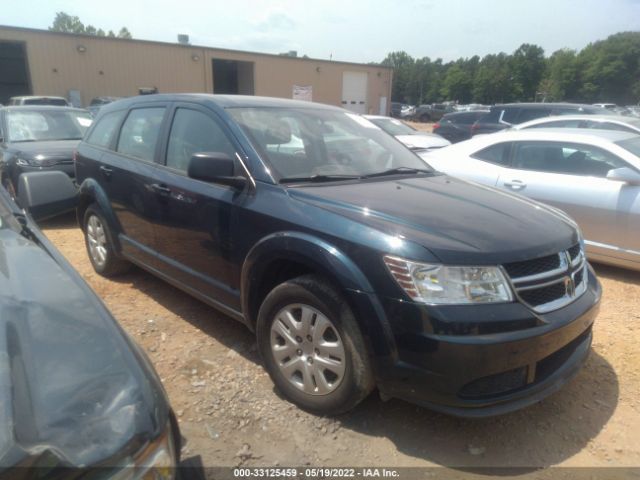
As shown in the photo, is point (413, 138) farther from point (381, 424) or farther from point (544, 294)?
point (381, 424)

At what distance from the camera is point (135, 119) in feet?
14.1

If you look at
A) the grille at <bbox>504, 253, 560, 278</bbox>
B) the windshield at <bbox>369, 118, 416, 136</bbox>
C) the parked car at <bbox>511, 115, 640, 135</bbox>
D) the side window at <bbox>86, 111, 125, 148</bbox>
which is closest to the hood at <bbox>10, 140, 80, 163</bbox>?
the side window at <bbox>86, 111, 125, 148</bbox>

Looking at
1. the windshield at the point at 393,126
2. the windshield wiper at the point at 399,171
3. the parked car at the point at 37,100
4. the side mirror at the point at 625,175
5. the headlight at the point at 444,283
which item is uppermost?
the windshield wiper at the point at 399,171

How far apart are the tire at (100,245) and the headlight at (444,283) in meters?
3.25

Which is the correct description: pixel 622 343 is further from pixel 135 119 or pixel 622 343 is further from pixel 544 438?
pixel 135 119

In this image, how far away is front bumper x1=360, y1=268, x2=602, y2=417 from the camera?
2217 mm

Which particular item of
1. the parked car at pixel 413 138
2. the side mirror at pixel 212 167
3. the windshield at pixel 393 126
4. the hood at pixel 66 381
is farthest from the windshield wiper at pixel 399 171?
the windshield at pixel 393 126

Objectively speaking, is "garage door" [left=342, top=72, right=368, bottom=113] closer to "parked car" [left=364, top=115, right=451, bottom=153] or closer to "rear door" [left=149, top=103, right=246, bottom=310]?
→ "parked car" [left=364, top=115, right=451, bottom=153]

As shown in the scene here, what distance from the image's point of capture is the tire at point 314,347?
247cm

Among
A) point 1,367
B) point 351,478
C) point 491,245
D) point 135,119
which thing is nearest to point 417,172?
point 491,245

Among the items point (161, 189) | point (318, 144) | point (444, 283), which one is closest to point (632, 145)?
point (318, 144)

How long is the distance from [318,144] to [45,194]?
1755mm

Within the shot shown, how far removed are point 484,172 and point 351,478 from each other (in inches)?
173

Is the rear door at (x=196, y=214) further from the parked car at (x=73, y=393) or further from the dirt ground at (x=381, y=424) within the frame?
the parked car at (x=73, y=393)
